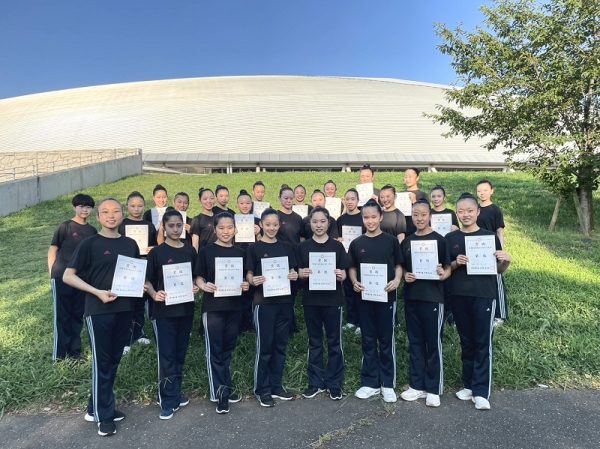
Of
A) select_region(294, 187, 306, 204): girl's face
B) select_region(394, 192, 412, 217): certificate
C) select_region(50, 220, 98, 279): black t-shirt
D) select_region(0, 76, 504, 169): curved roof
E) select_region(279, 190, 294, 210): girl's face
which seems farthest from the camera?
select_region(0, 76, 504, 169): curved roof

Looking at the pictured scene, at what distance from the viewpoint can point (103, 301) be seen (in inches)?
A: 128

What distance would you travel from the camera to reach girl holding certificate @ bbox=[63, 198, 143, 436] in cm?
331

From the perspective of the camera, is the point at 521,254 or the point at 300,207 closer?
the point at 300,207

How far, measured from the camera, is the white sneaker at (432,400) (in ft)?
11.9

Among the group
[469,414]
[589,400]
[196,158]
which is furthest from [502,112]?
[196,158]

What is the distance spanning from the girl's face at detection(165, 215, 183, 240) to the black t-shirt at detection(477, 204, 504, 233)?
12.2ft

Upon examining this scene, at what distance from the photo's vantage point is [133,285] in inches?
131

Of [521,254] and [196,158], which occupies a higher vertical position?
[196,158]

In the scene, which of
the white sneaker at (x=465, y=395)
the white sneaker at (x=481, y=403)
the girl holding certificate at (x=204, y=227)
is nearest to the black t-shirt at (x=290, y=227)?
the girl holding certificate at (x=204, y=227)

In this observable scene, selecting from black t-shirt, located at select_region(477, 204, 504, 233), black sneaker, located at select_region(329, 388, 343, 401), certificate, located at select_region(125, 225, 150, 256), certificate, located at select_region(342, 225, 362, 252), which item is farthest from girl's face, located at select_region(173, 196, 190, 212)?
black t-shirt, located at select_region(477, 204, 504, 233)

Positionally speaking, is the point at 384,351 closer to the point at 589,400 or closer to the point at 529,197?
the point at 589,400

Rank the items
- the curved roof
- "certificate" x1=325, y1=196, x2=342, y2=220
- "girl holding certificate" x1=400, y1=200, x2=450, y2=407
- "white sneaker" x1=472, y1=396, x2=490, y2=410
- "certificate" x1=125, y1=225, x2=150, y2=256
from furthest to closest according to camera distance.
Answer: the curved roof
"certificate" x1=325, y1=196, x2=342, y2=220
"certificate" x1=125, y1=225, x2=150, y2=256
"girl holding certificate" x1=400, y1=200, x2=450, y2=407
"white sneaker" x1=472, y1=396, x2=490, y2=410

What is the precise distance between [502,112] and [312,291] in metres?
7.22

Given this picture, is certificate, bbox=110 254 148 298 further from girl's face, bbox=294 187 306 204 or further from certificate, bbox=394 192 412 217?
certificate, bbox=394 192 412 217
